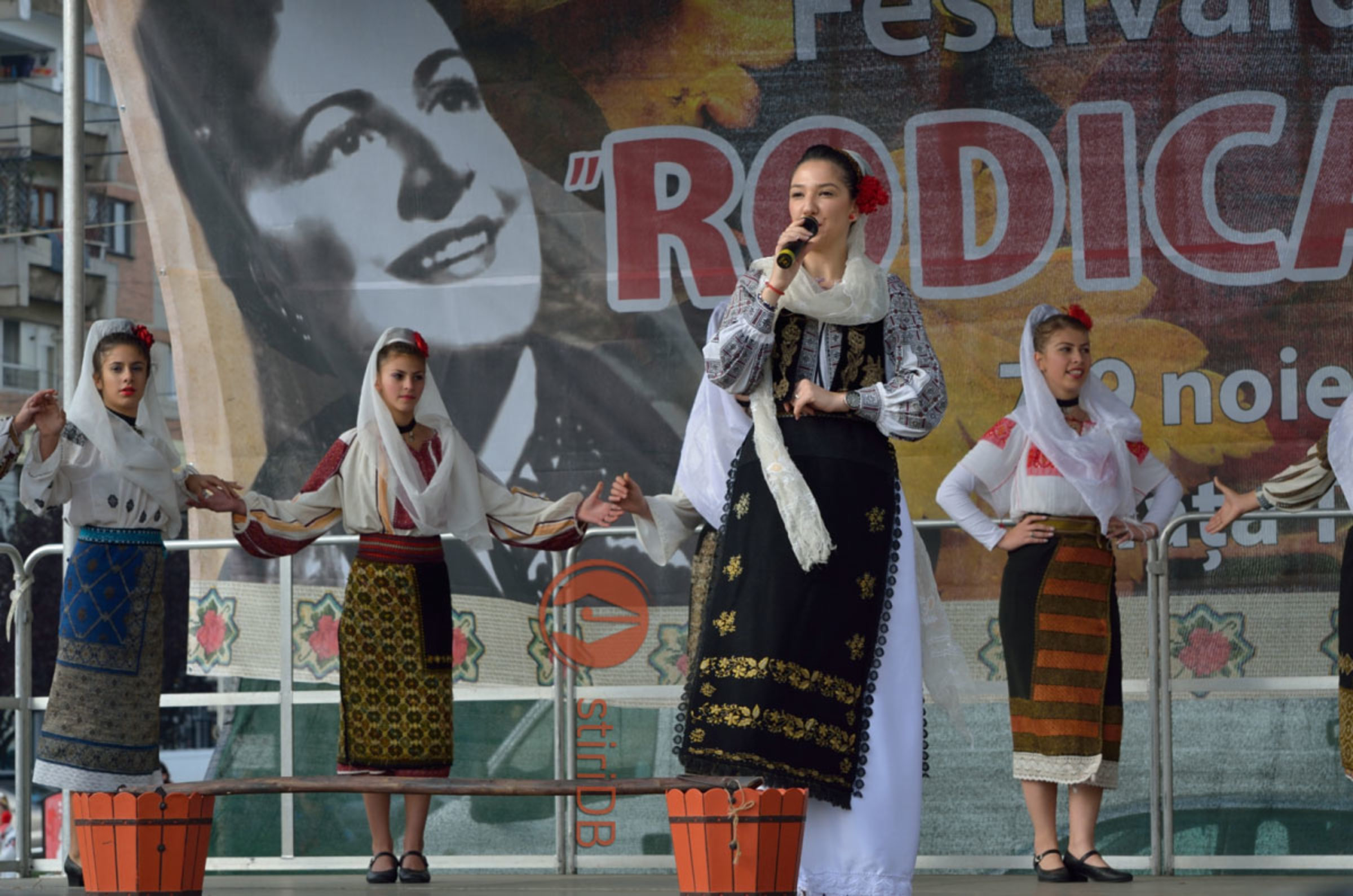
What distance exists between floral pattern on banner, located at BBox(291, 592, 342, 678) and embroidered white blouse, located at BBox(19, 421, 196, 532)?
107 cm

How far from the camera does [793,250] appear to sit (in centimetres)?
331

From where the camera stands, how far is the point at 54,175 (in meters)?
24.5

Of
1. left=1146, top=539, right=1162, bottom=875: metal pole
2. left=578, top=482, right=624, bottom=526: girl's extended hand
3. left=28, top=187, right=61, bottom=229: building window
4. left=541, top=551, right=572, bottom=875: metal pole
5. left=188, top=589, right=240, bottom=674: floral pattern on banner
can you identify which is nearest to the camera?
left=578, top=482, right=624, bottom=526: girl's extended hand

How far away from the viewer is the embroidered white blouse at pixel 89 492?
4934mm

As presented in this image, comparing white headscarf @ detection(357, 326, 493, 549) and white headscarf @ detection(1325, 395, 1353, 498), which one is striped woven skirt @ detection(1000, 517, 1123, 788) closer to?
white headscarf @ detection(1325, 395, 1353, 498)

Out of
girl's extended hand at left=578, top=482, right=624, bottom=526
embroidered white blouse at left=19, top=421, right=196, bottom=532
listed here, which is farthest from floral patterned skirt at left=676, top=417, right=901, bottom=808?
embroidered white blouse at left=19, top=421, right=196, bottom=532

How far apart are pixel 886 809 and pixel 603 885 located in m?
1.87

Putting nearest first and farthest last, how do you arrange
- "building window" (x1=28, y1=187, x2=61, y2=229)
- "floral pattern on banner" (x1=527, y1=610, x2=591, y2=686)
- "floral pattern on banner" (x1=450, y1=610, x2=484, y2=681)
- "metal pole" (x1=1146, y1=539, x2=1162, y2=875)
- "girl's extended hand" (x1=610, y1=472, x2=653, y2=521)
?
"girl's extended hand" (x1=610, y1=472, x2=653, y2=521), "metal pole" (x1=1146, y1=539, x2=1162, y2=875), "floral pattern on banner" (x1=527, y1=610, x2=591, y2=686), "floral pattern on banner" (x1=450, y1=610, x2=484, y2=681), "building window" (x1=28, y1=187, x2=61, y2=229)

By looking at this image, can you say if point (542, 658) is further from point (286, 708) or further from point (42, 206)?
point (42, 206)

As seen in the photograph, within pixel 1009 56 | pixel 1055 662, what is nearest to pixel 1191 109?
pixel 1009 56

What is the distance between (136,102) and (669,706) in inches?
111

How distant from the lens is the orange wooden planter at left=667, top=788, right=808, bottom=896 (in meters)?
3.16

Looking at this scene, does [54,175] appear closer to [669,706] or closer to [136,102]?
[136,102]

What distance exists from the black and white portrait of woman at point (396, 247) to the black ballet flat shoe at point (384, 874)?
109cm
